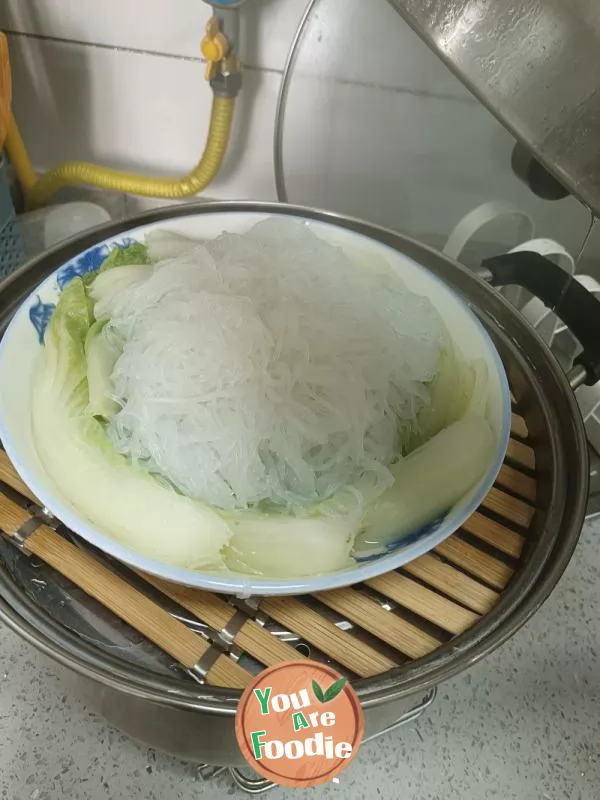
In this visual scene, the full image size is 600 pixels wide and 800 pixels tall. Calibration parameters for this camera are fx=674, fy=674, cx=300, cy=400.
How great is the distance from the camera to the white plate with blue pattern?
0.59m

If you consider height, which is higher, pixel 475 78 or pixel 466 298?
pixel 475 78

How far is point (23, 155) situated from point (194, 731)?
1117 mm

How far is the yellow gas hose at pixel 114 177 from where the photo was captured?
122cm

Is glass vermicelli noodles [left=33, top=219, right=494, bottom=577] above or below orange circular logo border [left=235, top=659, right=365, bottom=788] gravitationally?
above

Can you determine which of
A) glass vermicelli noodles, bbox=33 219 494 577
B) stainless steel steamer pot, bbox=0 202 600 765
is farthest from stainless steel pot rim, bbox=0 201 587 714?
glass vermicelli noodles, bbox=33 219 494 577

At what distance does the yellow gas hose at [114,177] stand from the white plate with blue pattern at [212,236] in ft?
1.16

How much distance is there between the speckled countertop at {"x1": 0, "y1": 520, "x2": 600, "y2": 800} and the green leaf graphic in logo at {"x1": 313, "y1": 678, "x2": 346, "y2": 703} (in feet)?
0.91

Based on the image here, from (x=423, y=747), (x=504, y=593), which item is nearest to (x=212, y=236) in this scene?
(x=504, y=593)

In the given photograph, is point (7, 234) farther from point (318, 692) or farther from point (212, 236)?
point (318, 692)

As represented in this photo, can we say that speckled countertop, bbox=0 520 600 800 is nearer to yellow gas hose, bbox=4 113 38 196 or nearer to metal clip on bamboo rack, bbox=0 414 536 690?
metal clip on bamboo rack, bbox=0 414 536 690

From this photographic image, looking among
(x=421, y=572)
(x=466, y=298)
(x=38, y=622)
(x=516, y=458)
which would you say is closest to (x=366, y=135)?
(x=466, y=298)

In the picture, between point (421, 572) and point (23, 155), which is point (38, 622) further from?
point (23, 155)

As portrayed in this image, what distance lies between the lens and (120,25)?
3.88 ft


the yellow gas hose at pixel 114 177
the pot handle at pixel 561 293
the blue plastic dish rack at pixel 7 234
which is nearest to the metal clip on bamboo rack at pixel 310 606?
the pot handle at pixel 561 293
